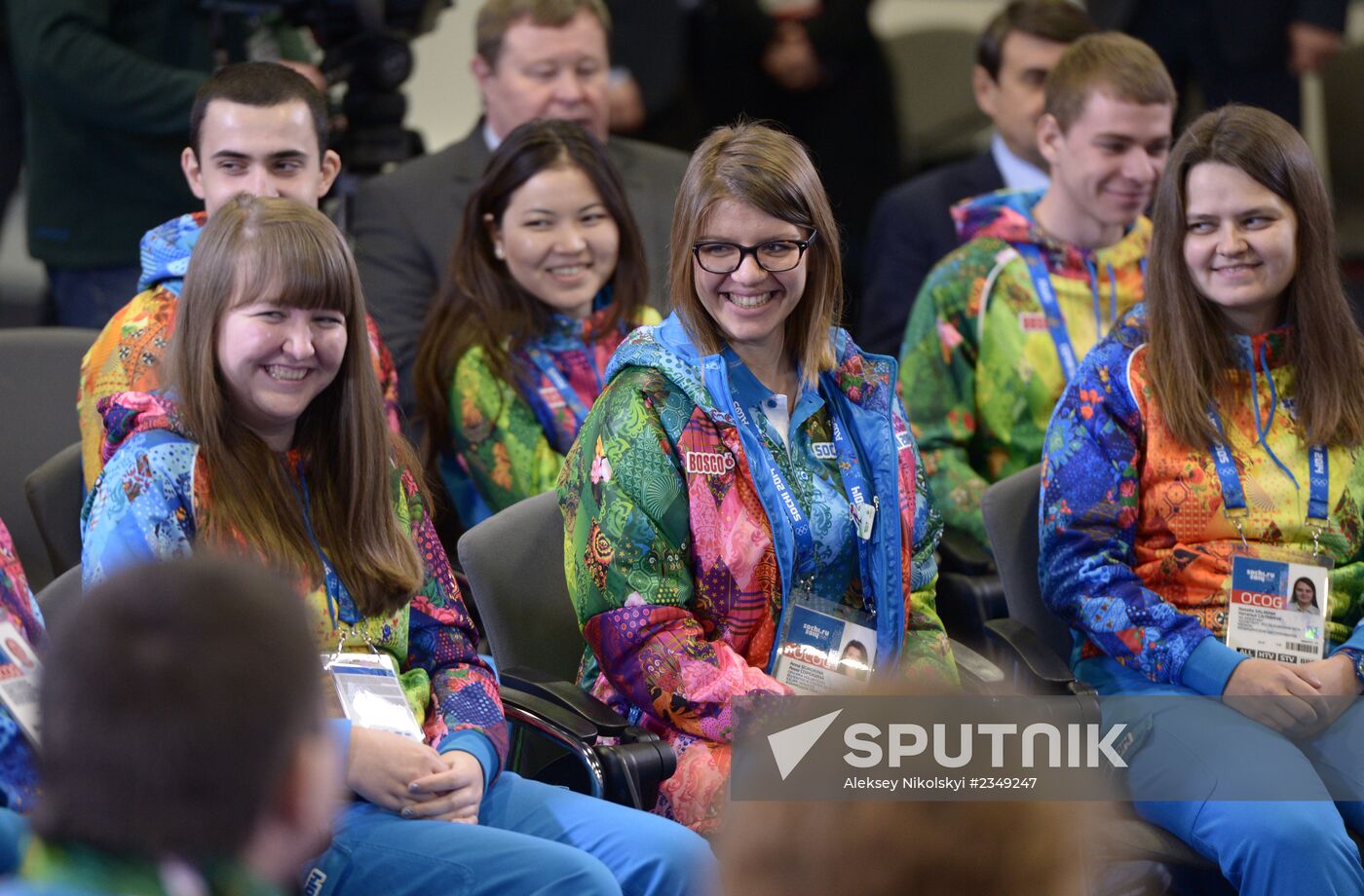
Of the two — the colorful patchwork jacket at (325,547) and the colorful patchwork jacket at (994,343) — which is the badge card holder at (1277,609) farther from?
the colorful patchwork jacket at (325,547)

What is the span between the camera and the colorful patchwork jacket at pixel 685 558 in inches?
92.7

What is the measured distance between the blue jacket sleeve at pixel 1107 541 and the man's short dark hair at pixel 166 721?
1777 millimetres

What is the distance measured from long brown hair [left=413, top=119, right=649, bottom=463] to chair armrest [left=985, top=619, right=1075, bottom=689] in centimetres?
114

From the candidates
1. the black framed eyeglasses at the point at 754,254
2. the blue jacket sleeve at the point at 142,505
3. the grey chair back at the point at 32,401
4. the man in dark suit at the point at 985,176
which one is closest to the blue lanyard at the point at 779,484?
the black framed eyeglasses at the point at 754,254

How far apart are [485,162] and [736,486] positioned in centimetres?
178

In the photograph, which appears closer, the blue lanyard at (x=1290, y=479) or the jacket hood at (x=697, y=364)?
the jacket hood at (x=697, y=364)

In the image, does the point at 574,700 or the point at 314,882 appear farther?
the point at 574,700

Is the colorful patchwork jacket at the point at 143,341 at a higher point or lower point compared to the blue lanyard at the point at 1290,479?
higher

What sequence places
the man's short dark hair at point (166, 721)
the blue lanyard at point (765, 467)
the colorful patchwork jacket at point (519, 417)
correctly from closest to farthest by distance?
1. the man's short dark hair at point (166, 721)
2. the blue lanyard at point (765, 467)
3. the colorful patchwork jacket at point (519, 417)

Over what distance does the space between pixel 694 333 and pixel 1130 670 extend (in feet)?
3.05

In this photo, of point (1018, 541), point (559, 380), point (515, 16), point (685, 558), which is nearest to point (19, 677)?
point (685, 558)

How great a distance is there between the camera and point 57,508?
2.73 metres

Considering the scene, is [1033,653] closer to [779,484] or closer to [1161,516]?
[1161,516]

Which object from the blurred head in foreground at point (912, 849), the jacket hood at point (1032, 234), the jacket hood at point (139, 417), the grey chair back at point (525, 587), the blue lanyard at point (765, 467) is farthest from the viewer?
the jacket hood at point (1032, 234)
